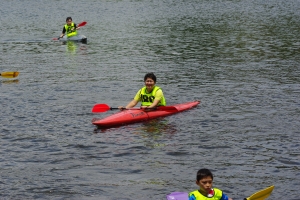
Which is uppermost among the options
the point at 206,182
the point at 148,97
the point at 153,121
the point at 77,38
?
the point at 77,38

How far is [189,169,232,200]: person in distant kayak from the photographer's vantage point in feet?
30.3

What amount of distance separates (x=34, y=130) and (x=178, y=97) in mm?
5992

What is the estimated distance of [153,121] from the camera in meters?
17.2

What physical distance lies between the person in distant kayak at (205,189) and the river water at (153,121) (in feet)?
6.44

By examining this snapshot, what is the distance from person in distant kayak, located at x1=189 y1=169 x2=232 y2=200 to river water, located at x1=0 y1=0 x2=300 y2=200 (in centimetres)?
196

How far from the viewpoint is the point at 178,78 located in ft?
78.7

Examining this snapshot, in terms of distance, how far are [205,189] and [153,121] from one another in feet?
25.6

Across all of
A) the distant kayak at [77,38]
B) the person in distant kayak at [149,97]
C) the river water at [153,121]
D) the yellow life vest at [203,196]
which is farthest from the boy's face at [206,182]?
the distant kayak at [77,38]

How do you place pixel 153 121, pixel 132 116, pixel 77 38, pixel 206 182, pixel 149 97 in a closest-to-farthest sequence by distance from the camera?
pixel 206 182 < pixel 132 116 < pixel 153 121 < pixel 149 97 < pixel 77 38

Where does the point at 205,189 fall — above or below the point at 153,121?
above

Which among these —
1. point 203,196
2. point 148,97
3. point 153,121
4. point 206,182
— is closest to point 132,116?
point 153,121

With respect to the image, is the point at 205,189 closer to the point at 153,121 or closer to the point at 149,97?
the point at 153,121

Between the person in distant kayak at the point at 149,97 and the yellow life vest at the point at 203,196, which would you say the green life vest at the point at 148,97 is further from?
the yellow life vest at the point at 203,196

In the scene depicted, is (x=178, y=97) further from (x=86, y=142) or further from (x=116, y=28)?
(x=116, y=28)
